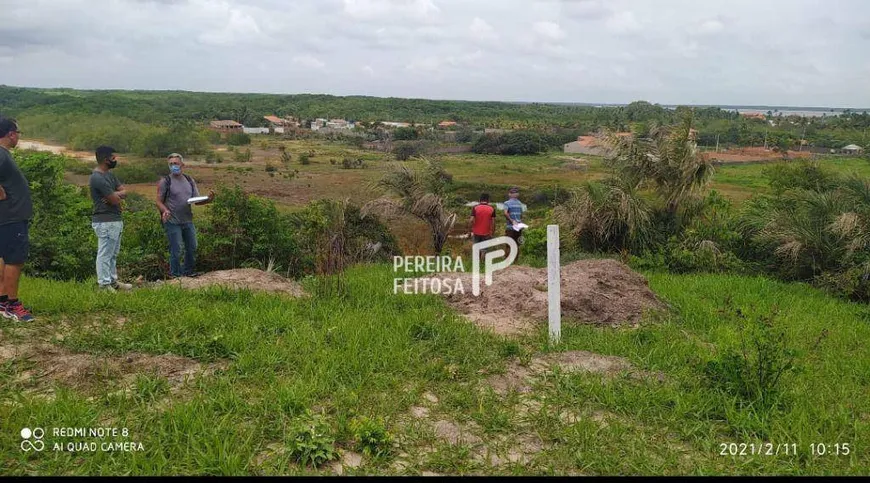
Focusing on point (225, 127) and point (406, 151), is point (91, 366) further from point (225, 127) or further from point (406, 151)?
point (225, 127)

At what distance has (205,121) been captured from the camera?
277 ft

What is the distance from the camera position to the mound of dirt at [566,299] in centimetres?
593

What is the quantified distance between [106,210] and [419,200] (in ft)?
20.2

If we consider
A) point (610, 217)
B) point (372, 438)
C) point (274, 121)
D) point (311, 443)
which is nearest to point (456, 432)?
point (372, 438)

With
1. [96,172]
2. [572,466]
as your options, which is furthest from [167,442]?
[96,172]

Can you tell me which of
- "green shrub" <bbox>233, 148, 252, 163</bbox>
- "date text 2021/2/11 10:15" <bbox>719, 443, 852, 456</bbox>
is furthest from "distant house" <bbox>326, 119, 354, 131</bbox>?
"date text 2021/2/11 10:15" <bbox>719, 443, 852, 456</bbox>

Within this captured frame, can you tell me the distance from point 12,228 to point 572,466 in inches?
190

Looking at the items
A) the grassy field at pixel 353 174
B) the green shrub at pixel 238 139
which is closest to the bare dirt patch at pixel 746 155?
the grassy field at pixel 353 174

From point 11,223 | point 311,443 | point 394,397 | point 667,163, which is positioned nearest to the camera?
point 311,443

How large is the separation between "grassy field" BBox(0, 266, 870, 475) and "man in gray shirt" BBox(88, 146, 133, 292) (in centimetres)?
53

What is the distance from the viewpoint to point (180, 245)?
7086 millimetres

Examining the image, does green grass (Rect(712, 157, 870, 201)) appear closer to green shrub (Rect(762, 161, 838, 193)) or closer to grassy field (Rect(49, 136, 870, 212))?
grassy field (Rect(49, 136, 870, 212))

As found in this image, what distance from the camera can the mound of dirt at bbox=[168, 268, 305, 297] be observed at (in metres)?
6.41

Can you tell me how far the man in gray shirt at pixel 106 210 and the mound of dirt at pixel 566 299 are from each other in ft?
12.3
